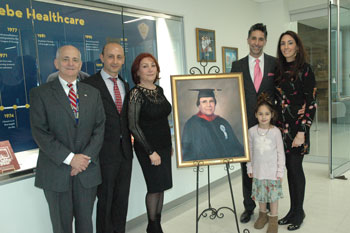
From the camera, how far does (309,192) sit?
3.65 meters

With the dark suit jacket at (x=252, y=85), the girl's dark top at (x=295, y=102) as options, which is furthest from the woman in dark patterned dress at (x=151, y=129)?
the girl's dark top at (x=295, y=102)

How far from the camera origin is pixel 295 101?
261 cm

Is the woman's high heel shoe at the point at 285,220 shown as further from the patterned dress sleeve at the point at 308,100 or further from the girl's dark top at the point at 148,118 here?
the girl's dark top at the point at 148,118

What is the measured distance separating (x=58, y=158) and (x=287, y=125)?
6.34 ft

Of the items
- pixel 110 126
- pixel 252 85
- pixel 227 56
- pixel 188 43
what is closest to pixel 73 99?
pixel 110 126

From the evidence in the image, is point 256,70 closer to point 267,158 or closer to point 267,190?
point 267,158

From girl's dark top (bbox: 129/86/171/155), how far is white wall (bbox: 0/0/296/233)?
2.67 ft

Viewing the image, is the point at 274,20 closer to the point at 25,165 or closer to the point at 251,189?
the point at 251,189

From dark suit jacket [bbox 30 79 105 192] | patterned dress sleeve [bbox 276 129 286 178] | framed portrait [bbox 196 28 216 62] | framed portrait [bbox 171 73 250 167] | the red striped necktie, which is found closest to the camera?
dark suit jacket [bbox 30 79 105 192]

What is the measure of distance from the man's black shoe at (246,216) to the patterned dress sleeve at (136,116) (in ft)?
4.49

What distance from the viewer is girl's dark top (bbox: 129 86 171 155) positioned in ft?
7.29

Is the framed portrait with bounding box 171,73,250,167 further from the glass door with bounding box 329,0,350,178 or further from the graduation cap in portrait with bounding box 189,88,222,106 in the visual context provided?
the glass door with bounding box 329,0,350,178

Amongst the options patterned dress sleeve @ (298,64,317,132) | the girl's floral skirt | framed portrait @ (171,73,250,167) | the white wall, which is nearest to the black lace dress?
framed portrait @ (171,73,250,167)

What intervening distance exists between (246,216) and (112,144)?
63.6 inches
